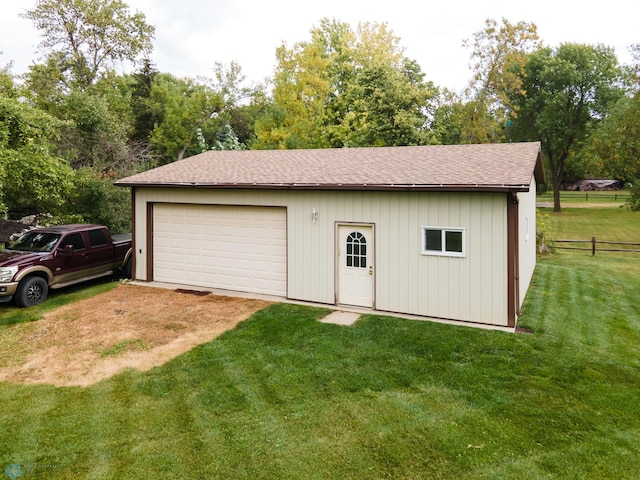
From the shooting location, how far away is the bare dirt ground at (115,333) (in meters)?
7.07

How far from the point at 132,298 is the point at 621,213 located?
39279mm

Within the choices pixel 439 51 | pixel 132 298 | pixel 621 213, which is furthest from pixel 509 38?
pixel 132 298

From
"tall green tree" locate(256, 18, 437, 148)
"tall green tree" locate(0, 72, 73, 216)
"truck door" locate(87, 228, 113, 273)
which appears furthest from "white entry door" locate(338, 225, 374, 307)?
"tall green tree" locate(256, 18, 437, 148)

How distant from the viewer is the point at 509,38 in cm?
2909

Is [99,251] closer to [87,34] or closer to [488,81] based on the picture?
[87,34]

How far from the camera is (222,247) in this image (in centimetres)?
1194

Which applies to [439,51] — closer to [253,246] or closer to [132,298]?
[253,246]

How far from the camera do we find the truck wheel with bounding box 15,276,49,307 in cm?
1016

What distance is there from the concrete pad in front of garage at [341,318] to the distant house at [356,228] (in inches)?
21.7

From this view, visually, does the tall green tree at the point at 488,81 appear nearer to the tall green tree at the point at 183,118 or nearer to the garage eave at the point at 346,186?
the tall green tree at the point at 183,118

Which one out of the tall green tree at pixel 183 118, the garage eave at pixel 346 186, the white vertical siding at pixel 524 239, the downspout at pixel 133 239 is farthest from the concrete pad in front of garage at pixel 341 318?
the tall green tree at pixel 183 118

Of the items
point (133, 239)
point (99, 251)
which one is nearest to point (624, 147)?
point (133, 239)

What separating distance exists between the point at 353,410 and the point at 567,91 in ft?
136

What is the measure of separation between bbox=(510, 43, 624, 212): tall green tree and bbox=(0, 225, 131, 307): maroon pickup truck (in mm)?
34772
